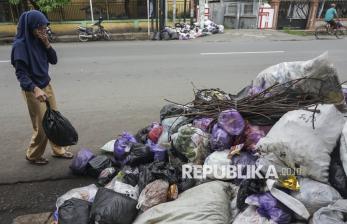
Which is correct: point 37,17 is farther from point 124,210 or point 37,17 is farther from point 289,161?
point 289,161

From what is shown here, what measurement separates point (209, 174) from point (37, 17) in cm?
212

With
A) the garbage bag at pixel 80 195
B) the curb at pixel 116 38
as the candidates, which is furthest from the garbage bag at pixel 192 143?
the curb at pixel 116 38

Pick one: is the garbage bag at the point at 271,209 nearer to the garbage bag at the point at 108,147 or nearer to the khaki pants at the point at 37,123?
the garbage bag at the point at 108,147

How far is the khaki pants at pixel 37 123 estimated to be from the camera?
10.6 ft

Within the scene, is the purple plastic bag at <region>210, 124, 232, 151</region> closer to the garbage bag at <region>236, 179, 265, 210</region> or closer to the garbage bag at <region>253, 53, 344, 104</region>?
the garbage bag at <region>236, 179, 265, 210</region>

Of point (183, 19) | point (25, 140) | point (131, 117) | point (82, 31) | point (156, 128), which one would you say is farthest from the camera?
point (183, 19)

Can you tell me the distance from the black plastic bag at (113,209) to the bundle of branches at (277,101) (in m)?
1.25

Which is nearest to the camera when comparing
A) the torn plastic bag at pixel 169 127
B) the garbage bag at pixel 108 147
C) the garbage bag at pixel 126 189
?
the garbage bag at pixel 126 189

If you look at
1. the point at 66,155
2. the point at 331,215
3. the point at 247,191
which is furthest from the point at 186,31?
the point at 331,215

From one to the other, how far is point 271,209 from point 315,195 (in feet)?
1.01

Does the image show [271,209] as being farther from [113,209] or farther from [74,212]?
[74,212]

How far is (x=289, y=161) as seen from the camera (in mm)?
2305

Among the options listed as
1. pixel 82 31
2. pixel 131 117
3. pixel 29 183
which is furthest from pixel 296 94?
pixel 82 31

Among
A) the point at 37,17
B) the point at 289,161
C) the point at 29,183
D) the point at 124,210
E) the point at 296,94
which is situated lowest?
the point at 29,183
